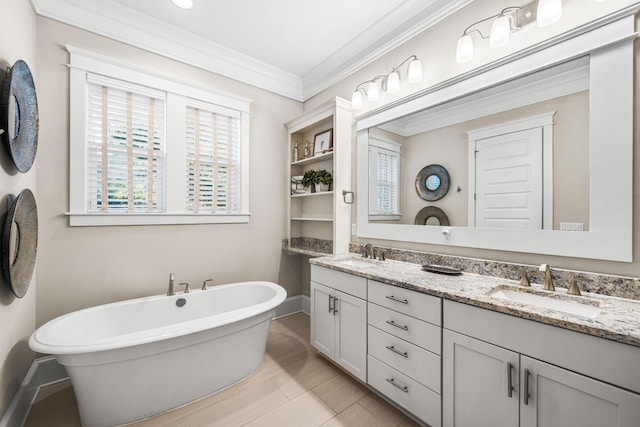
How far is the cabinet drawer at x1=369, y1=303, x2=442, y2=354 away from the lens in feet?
4.71

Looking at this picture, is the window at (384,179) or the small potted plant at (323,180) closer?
the window at (384,179)

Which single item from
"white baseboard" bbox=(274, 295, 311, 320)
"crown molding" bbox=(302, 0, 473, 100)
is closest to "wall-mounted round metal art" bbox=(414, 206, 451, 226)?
"crown molding" bbox=(302, 0, 473, 100)

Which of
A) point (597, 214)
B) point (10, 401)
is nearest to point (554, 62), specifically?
point (597, 214)

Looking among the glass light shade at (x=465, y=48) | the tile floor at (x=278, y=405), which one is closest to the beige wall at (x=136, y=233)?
the tile floor at (x=278, y=405)

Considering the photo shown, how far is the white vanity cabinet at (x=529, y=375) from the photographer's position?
927 mm

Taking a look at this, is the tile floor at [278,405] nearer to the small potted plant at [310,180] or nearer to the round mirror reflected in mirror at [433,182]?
the round mirror reflected in mirror at [433,182]

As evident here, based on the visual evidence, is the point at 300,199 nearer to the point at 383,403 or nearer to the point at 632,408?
the point at 383,403

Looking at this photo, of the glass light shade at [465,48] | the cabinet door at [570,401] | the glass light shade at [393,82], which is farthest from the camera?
the glass light shade at [393,82]

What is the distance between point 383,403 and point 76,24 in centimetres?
357

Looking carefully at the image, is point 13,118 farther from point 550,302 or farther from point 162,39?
point 550,302

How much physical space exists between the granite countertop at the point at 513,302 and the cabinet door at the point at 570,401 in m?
0.13

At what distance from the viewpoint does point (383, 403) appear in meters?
1.76

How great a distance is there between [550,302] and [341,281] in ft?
4.02

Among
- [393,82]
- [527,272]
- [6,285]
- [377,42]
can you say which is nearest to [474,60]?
[393,82]
